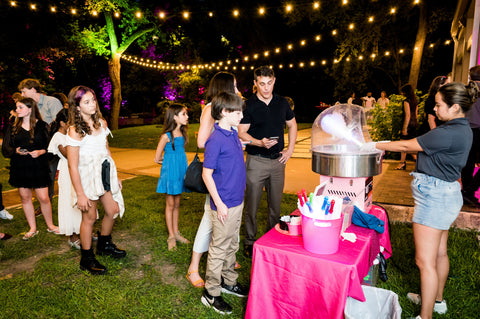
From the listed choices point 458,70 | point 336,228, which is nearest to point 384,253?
point 336,228

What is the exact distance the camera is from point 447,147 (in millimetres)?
2234

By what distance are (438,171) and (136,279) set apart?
3.00 meters

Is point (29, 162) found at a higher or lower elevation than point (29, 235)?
higher

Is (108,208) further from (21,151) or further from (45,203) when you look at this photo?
(21,151)

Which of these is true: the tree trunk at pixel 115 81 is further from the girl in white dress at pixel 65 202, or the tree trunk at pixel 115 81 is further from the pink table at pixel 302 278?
A: the pink table at pixel 302 278

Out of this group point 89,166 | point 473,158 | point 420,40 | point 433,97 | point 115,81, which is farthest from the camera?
point 115,81

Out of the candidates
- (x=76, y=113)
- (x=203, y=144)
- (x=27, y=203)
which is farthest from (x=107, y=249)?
(x=203, y=144)

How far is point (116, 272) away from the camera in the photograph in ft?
11.6

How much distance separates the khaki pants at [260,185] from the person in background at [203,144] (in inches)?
26.6

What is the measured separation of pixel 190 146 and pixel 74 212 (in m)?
8.82

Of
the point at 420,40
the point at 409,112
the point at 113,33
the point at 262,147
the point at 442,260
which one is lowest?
the point at 442,260

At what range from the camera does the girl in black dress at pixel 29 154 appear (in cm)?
424

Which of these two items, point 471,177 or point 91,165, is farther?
point 471,177

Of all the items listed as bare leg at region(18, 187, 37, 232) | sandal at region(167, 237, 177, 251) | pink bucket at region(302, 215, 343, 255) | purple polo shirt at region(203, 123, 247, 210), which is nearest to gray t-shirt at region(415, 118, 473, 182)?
pink bucket at region(302, 215, 343, 255)
